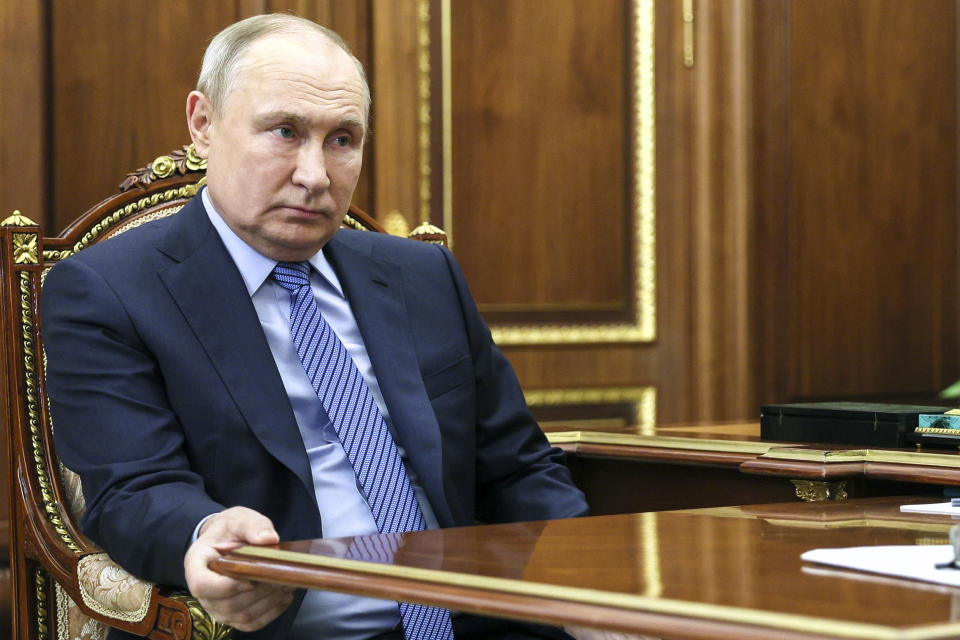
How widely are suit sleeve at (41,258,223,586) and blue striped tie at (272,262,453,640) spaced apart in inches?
8.5

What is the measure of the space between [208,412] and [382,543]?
529 millimetres

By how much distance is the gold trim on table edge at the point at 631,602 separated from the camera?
93 centimetres

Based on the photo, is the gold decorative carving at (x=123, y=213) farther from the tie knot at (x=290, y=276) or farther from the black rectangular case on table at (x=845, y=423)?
the black rectangular case on table at (x=845, y=423)

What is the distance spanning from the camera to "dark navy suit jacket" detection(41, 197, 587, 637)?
5.60 ft

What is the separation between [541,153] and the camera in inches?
144

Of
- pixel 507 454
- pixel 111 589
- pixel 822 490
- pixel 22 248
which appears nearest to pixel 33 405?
pixel 22 248

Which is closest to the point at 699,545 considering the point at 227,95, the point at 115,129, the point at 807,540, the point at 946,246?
the point at 807,540

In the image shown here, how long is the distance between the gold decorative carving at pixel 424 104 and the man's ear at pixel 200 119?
1.34m

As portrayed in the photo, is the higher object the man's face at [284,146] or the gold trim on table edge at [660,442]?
the man's face at [284,146]

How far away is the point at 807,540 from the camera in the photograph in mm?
1424

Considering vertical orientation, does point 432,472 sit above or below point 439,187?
below

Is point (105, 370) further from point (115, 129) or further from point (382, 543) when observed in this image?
point (115, 129)

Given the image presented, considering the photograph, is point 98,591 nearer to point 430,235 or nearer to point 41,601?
point 41,601

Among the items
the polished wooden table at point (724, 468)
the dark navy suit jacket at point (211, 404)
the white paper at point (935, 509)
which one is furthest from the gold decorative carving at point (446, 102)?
the white paper at point (935, 509)
